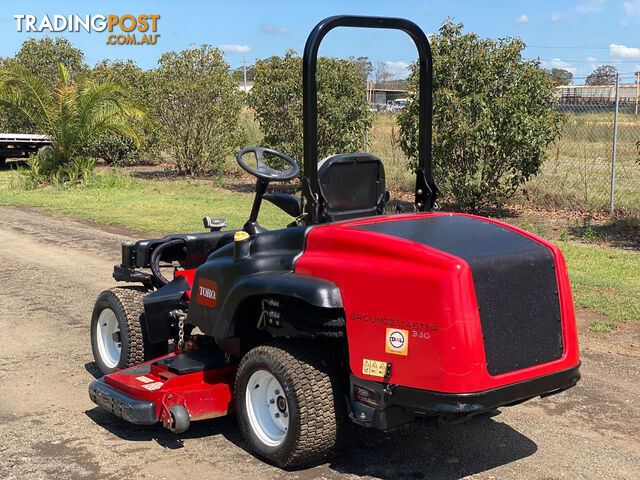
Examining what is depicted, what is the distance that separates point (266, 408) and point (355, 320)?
85cm

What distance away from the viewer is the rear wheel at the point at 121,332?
4973mm

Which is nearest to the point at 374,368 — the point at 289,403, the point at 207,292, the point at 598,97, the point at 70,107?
the point at 289,403

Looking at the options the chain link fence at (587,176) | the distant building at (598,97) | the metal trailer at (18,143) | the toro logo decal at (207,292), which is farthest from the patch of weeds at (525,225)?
the metal trailer at (18,143)

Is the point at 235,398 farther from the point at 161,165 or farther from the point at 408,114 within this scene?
the point at 161,165

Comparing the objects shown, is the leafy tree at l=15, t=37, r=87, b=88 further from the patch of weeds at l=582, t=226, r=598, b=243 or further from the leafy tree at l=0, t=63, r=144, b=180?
the patch of weeds at l=582, t=226, r=598, b=243

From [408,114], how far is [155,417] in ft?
28.3

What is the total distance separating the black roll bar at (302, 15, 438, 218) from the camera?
12.5 ft

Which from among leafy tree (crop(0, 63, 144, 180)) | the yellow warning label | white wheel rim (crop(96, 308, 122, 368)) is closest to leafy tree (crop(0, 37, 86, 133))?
leafy tree (crop(0, 63, 144, 180))

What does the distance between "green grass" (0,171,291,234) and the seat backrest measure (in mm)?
7454

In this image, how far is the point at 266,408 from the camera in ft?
13.2

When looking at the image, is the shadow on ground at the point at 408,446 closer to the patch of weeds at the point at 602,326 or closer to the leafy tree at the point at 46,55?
the patch of weeds at the point at 602,326

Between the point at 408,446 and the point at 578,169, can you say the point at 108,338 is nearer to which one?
the point at 408,446

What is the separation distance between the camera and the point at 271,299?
385 cm

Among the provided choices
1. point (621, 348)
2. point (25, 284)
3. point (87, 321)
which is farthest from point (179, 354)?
point (25, 284)
